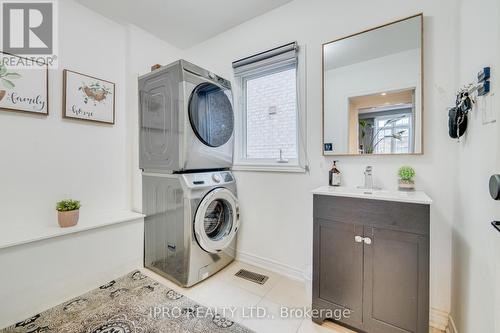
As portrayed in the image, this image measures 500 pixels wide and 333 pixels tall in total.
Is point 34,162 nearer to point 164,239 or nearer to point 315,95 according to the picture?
point 164,239

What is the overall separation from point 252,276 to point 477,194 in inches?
70.6

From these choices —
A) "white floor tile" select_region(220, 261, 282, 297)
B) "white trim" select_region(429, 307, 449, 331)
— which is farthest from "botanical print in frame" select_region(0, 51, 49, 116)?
"white trim" select_region(429, 307, 449, 331)

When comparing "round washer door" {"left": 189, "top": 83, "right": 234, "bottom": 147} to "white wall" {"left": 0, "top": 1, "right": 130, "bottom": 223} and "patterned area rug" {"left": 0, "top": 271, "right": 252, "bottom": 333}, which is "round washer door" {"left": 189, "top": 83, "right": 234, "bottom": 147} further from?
"patterned area rug" {"left": 0, "top": 271, "right": 252, "bottom": 333}

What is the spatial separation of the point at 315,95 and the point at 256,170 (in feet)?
3.11

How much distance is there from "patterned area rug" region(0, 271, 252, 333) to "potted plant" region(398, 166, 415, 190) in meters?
1.49

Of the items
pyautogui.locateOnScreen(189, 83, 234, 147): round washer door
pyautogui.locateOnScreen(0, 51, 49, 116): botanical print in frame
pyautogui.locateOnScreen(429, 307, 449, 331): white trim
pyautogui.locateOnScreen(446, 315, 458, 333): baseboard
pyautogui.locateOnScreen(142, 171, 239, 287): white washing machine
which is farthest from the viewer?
pyautogui.locateOnScreen(189, 83, 234, 147): round washer door

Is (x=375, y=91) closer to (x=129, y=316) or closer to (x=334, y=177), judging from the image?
(x=334, y=177)

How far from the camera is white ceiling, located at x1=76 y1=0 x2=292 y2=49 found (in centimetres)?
207

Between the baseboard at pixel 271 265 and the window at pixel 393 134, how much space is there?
135 centimetres

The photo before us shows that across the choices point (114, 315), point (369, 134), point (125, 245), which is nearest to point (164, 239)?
point (125, 245)

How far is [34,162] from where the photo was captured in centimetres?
181

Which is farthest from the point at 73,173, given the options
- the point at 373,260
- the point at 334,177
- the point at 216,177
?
the point at 373,260

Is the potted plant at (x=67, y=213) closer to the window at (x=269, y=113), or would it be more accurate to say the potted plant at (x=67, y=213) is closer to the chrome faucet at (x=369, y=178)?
the window at (x=269, y=113)

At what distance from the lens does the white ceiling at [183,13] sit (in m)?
2.07
